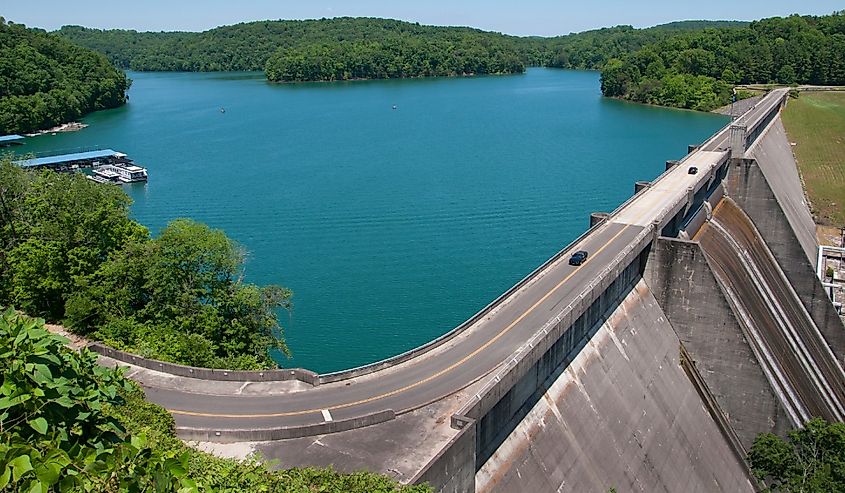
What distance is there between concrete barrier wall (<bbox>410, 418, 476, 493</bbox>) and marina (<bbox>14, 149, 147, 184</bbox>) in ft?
205

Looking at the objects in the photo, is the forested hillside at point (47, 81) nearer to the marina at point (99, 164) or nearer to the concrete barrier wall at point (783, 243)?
the marina at point (99, 164)

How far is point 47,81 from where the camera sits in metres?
117

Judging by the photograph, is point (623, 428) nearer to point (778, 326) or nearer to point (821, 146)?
point (778, 326)

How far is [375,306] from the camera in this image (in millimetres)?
41438

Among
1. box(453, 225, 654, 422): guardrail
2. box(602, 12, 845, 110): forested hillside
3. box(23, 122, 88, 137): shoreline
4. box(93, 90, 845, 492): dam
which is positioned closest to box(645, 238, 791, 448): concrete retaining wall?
box(93, 90, 845, 492): dam

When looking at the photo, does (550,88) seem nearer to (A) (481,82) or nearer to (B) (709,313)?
(A) (481,82)

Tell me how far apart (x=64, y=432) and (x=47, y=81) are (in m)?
127

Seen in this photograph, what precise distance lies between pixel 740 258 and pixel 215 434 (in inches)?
1250

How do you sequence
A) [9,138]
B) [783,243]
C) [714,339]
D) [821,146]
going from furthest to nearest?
[9,138], [821,146], [783,243], [714,339]

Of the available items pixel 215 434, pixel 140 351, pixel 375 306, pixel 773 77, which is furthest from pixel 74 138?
pixel 773 77

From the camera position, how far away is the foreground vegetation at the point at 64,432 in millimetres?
6137

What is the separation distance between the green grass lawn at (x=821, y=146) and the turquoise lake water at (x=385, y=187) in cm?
1146

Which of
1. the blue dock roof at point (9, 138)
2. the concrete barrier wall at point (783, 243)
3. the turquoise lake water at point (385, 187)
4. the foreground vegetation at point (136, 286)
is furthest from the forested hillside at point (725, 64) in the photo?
the foreground vegetation at point (136, 286)

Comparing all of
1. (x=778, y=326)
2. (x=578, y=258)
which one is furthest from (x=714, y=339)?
(x=578, y=258)
